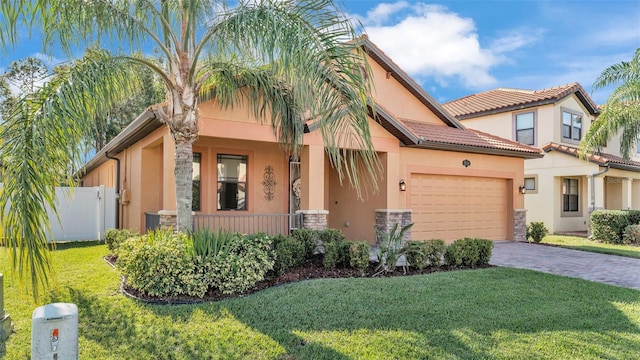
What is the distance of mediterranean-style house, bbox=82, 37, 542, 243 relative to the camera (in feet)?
37.7

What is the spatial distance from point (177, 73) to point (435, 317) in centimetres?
600

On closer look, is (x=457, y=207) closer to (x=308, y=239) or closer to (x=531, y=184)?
(x=308, y=239)

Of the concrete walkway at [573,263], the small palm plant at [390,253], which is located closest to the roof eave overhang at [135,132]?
the small palm plant at [390,253]

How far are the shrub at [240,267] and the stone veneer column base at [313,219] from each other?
11.6ft

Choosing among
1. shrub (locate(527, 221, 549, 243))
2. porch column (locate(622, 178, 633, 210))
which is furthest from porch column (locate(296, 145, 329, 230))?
porch column (locate(622, 178, 633, 210))

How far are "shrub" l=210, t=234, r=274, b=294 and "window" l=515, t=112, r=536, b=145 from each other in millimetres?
16991

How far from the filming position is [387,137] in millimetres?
12664

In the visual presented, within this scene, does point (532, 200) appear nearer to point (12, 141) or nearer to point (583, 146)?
point (583, 146)

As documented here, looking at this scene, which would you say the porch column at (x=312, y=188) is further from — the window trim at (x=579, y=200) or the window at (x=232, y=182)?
the window trim at (x=579, y=200)

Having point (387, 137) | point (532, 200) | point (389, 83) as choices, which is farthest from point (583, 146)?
point (387, 137)

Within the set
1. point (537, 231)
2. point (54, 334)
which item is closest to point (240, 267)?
point (54, 334)

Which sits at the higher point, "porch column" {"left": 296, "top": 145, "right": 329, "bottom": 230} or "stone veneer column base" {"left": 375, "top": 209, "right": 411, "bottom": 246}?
"porch column" {"left": 296, "top": 145, "right": 329, "bottom": 230}

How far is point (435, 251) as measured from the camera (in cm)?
909

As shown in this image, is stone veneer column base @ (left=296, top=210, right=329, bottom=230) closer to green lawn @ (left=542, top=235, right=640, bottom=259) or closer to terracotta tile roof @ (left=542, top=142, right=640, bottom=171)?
green lawn @ (left=542, top=235, right=640, bottom=259)
